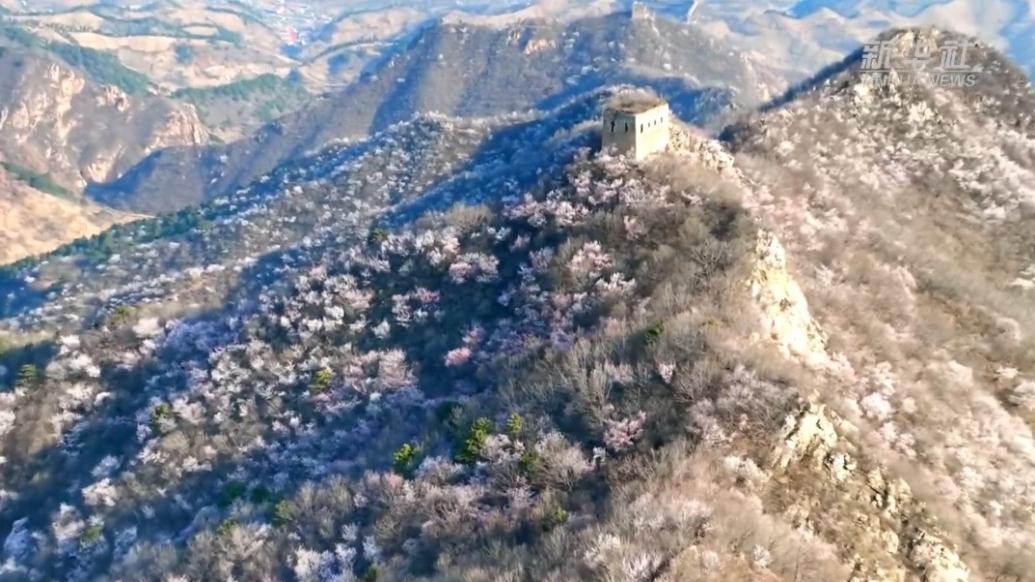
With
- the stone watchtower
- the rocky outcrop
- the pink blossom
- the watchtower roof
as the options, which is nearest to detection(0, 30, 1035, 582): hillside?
the rocky outcrop

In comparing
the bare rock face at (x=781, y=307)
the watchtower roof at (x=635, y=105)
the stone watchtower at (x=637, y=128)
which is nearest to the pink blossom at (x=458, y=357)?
the bare rock face at (x=781, y=307)

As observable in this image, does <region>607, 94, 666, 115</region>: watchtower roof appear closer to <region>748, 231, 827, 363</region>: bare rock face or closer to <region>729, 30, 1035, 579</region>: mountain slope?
<region>729, 30, 1035, 579</region>: mountain slope

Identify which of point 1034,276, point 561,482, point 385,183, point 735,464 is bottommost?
point 385,183

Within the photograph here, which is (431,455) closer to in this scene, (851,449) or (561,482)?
(561,482)

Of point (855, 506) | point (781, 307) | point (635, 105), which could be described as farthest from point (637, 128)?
point (855, 506)

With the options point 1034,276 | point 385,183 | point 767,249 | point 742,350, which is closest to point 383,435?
point 742,350

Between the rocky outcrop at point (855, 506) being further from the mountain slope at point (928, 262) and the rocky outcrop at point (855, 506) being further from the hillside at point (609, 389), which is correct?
the mountain slope at point (928, 262)

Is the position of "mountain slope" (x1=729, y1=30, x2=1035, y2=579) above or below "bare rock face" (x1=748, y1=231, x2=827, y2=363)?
below

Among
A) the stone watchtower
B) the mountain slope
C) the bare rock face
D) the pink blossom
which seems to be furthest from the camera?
the stone watchtower

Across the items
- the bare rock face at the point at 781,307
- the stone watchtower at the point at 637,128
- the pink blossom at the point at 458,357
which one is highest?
the stone watchtower at the point at 637,128
